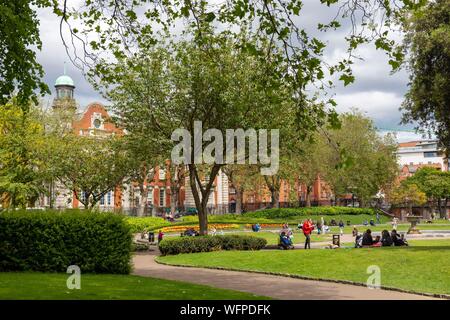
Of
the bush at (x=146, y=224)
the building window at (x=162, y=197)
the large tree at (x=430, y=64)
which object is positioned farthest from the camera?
the building window at (x=162, y=197)

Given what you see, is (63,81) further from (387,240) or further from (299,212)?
(387,240)

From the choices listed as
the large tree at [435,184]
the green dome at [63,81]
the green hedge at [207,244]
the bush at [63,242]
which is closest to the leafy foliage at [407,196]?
the large tree at [435,184]

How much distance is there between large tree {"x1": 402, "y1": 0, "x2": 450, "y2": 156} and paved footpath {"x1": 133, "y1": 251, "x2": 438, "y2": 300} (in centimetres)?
1034

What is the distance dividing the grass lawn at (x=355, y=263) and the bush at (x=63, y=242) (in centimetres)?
481

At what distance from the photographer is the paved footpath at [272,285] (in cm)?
1304

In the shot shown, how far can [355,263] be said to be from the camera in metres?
17.8

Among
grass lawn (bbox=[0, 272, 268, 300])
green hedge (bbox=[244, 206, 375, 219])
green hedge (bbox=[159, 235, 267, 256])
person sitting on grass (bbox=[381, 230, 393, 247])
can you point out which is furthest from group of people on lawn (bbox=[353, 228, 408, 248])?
green hedge (bbox=[244, 206, 375, 219])

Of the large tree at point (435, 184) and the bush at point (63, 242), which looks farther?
the large tree at point (435, 184)

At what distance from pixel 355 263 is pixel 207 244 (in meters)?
9.15

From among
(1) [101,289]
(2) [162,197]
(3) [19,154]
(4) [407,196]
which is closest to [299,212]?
(2) [162,197]

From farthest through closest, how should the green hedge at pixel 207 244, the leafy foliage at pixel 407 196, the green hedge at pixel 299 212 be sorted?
the leafy foliage at pixel 407 196 < the green hedge at pixel 299 212 < the green hedge at pixel 207 244

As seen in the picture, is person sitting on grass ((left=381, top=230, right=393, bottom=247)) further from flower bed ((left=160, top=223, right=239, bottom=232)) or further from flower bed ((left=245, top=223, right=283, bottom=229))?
flower bed ((left=245, top=223, right=283, bottom=229))

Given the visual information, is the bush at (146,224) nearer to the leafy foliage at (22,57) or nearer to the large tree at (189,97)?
the large tree at (189,97)

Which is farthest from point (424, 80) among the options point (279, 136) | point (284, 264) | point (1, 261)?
point (1, 261)
